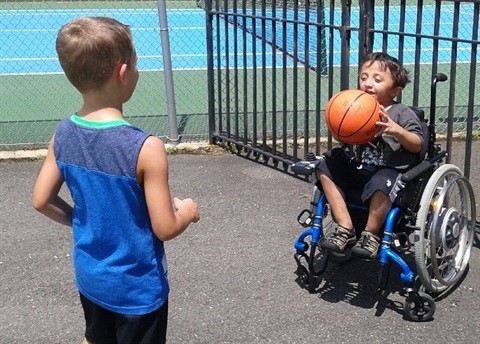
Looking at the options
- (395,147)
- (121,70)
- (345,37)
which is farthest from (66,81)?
(121,70)

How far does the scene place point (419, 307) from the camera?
3.78 meters

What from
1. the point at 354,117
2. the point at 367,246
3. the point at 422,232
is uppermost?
the point at 354,117

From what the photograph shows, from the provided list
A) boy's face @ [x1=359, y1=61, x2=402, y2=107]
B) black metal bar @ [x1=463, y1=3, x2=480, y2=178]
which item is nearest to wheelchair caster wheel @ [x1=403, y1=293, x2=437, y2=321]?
boy's face @ [x1=359, y1=61, x2=402, y2=107]

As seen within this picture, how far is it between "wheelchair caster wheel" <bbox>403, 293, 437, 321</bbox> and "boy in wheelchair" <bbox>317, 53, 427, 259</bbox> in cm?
31

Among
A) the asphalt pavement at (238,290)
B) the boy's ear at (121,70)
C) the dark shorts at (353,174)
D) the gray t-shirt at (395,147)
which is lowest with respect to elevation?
the asphalt pavement at (238,290)

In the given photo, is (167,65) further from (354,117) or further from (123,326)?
(123,326)

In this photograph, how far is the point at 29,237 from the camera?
5.04 meters

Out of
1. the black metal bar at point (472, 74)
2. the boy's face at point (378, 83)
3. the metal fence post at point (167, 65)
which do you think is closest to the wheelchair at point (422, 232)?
the boy's face at point (378, 83)

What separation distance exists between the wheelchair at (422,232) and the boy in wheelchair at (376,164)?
0.23ft

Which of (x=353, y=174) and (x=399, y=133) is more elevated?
(x=399, y=133)

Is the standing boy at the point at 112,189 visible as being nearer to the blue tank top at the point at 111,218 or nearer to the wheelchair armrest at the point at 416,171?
the blue tank top at the point at 111,218

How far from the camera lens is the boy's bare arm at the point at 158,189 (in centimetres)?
224

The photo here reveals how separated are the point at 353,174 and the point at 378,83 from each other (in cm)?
53

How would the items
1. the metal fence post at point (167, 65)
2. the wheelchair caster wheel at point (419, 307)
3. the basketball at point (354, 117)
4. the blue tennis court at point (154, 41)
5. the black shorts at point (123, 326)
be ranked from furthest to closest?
the blue tennis court at point (154, 41) → the metal fence post at point (167, 65) → the wheelchair caster wheel at point (419, 307) → the basketball at point (354, 117) → the black shorts at point (123, 326)
